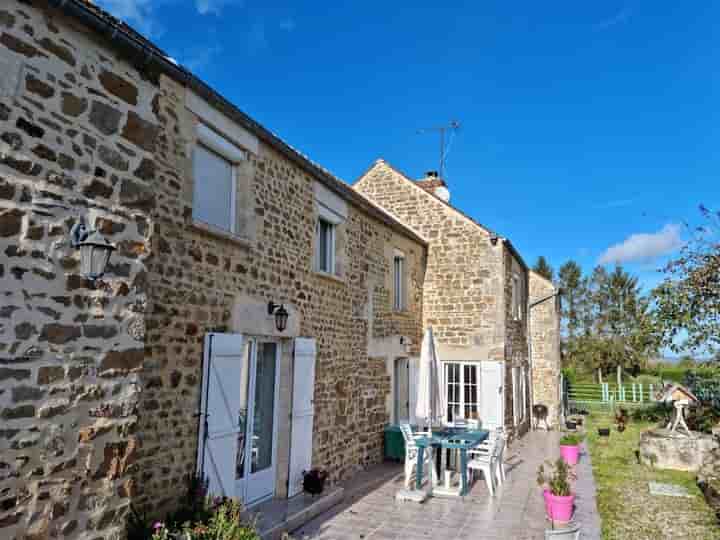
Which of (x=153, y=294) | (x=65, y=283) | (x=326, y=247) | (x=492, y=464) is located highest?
(x=326, y=247)

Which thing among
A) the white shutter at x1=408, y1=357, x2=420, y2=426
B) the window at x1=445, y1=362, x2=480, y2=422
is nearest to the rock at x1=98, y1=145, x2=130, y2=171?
the white shutter at x1=408, y1=357, x2=420, y2=426

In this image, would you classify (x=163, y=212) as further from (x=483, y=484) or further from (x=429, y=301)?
(x=429, y=301)

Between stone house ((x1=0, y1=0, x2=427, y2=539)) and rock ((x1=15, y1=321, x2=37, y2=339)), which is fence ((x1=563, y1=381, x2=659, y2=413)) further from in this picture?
rock ((x1=15, y1=321, x2=37, y2=339))

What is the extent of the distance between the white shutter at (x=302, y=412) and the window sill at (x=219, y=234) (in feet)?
5.71

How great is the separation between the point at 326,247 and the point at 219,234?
3.17 meters

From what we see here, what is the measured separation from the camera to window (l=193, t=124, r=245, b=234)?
568cm

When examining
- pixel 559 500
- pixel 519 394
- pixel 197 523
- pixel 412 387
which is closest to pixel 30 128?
pixel 197 523

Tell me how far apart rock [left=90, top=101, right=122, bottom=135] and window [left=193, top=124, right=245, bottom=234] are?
1.71m

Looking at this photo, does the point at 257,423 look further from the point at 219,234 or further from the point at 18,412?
the point at 18,412

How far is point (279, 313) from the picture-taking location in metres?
6.82

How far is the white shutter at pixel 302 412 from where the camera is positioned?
6.99 metres

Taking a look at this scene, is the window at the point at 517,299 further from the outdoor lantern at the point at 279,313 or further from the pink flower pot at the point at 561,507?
the outdoor lantern at the point at 279,313

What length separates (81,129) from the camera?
11.4ft

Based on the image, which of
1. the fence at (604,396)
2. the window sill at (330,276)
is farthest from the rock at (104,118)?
the fence at (604,396)
